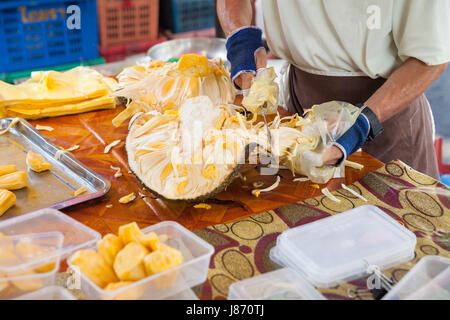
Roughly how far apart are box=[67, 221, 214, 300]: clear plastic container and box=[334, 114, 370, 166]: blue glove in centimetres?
68

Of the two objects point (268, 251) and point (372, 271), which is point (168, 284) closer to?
point (268, 251)

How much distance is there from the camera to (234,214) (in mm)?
1586

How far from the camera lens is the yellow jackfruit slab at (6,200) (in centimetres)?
154

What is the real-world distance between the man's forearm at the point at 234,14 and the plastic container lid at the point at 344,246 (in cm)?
124

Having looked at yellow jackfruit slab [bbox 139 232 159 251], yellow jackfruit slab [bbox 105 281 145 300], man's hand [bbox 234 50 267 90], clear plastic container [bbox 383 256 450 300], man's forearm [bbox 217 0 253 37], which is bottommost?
clear plastic container [bbox 383 256 450 300]

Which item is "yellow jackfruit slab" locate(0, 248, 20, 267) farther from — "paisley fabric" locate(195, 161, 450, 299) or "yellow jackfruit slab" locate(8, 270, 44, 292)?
"paisley fabric" locate(195, 161, 450, 299)

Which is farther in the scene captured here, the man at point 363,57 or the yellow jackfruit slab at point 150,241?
the man at point 363,57

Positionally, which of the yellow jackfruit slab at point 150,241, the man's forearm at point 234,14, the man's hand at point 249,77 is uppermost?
the man's forearm at point 234,14

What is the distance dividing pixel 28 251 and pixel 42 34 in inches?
111

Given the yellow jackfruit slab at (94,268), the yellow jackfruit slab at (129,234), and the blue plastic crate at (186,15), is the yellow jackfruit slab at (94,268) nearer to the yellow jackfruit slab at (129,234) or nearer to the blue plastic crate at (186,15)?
the yellow jackfruit slab at (129,234)

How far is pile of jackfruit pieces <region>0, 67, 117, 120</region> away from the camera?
2.19 meters

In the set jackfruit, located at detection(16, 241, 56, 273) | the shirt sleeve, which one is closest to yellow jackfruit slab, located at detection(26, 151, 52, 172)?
jackfruit, located at detection(16, 241, 56, 273)

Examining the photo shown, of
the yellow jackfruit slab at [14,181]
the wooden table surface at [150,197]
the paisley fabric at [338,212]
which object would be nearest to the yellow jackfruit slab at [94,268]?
the paisley fabric at [338,212]
